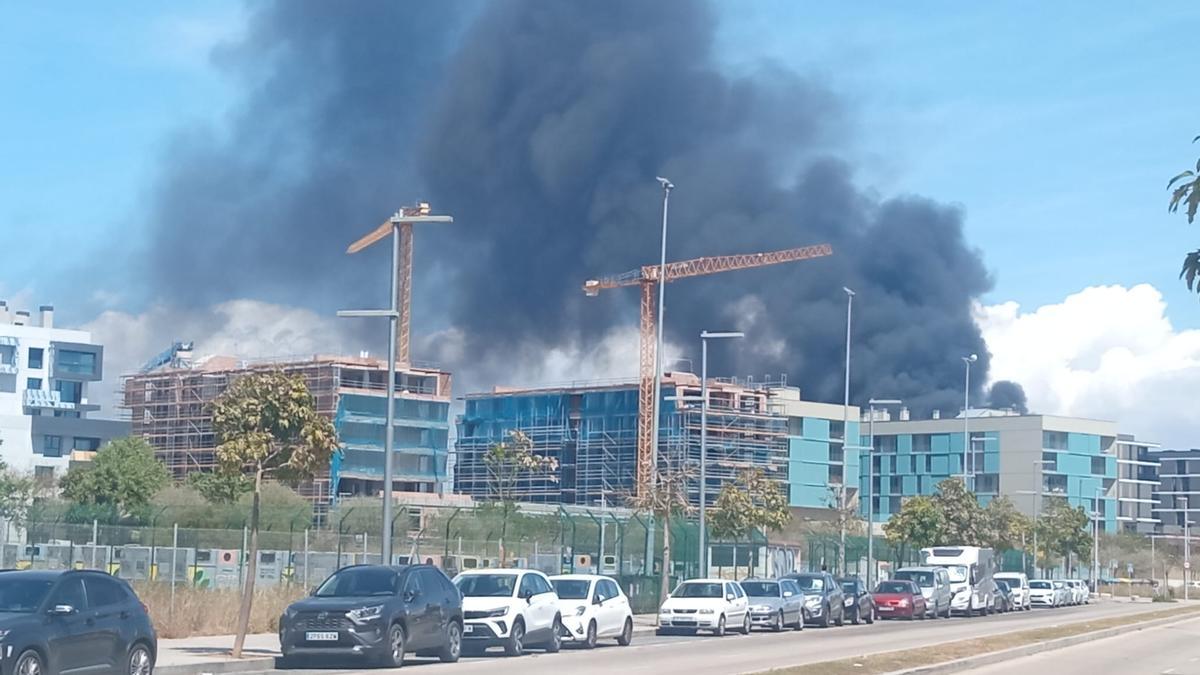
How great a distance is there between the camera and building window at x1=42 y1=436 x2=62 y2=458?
437 feet

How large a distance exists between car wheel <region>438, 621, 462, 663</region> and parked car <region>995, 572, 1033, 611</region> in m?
53.1

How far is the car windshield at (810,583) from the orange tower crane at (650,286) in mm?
72114

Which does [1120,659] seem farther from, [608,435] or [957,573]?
[608,435]

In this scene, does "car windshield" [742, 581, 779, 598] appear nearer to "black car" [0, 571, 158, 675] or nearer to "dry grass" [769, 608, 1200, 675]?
"dry grass" [769, 608, 1200, 675]

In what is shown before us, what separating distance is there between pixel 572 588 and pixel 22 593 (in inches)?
701

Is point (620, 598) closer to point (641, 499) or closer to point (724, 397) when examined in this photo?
point (641, 499)

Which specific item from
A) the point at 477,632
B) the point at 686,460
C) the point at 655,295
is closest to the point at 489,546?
the point at 477,632

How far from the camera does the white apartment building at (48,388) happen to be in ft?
436

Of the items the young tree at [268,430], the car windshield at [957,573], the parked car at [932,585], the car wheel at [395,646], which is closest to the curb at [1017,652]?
the car wheel at [395,646]

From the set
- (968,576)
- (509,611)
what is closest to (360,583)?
(509,611)

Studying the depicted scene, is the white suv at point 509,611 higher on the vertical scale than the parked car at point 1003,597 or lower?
higher

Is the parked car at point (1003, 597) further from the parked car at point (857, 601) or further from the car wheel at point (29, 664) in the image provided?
the car wheel at point (29, 664)

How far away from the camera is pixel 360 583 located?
28.3m

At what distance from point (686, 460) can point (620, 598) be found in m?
92.2
